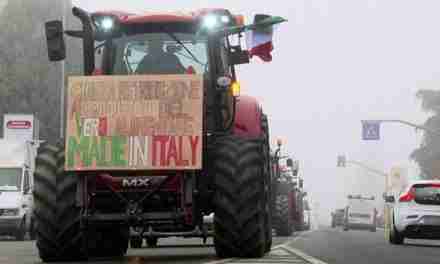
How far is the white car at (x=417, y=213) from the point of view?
25.5 metres

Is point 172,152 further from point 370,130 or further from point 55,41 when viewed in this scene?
point 370,130

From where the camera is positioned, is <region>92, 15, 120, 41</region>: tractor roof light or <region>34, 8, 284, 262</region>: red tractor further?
<region>92, 15, 120, 41</region>: tractor roof light

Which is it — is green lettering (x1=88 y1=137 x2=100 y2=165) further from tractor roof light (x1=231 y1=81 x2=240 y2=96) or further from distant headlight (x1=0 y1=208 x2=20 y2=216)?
distant headlight (x1=0 y1=208 x2=20 y2=216)

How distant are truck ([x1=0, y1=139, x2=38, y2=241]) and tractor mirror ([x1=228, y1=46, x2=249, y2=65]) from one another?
1837cm

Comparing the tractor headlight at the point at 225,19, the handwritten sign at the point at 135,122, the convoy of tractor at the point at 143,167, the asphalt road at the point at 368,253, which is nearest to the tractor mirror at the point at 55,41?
the convoy of tractor at the point at 143,167

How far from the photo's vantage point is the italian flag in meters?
13.0

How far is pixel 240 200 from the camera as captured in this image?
42.9ft

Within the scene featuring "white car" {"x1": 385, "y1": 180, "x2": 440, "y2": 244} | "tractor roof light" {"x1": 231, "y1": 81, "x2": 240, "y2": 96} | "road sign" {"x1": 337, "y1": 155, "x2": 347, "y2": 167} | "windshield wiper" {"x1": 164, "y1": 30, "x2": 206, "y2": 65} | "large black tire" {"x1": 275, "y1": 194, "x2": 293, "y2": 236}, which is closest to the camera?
"windshield wiper" {"x1": 164, "y1": 30, "x2": 206, "y2": 65}

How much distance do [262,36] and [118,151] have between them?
7.38 ft

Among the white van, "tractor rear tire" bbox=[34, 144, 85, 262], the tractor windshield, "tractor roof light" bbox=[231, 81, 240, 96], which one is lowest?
the white van

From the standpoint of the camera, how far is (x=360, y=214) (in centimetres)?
6800

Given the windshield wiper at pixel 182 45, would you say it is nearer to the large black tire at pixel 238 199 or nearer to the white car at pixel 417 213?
the large black tire at pixel 238 199

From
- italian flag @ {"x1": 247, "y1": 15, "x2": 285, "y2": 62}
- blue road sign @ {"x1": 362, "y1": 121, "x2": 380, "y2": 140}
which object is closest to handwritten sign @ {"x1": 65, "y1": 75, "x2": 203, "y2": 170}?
italian flag @ {"x1": 247, "y1": 15, "x2": 285, "y2": 62}

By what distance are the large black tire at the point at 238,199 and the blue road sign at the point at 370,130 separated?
1665 inches
